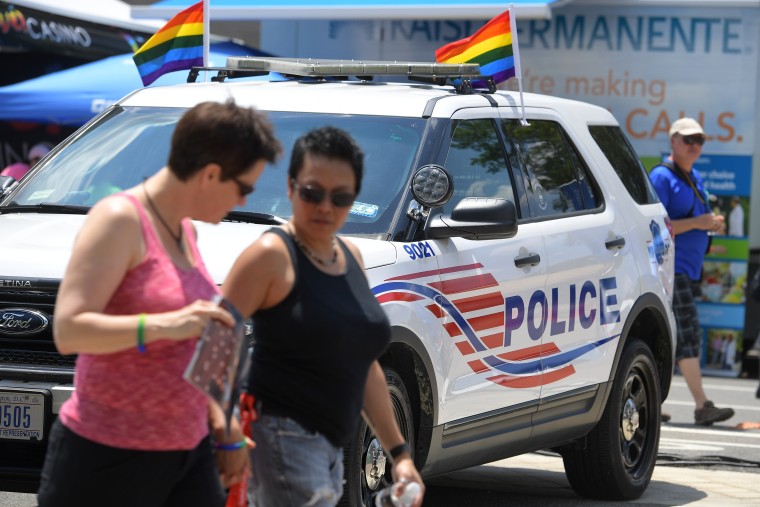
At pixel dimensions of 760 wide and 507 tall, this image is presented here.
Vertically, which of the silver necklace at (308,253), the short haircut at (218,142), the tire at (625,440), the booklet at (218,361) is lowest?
the tire at (625,440)

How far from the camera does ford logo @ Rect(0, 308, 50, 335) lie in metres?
5.43

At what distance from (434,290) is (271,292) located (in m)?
2.28

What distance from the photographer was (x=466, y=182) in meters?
6.72

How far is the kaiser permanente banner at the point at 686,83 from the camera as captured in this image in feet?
47.5

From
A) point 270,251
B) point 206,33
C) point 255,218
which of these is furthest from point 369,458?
point 206,33

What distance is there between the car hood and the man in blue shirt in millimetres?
5278

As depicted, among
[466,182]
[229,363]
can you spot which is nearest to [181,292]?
[229,363]

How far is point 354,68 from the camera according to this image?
23.6ft

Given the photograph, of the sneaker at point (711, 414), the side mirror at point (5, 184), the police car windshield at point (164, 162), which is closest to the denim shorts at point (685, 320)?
the sneaker at point (711, 414)

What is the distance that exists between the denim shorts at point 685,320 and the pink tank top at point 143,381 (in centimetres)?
772

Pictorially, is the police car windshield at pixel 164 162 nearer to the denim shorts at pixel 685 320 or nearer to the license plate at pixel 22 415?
the license plate at pixel 22 415

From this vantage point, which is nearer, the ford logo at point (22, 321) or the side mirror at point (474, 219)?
the ford logo at point (22, 321)

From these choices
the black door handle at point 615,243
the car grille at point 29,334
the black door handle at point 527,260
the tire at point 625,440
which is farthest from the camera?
the tire at point 625,440

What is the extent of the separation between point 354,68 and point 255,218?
1.39m
